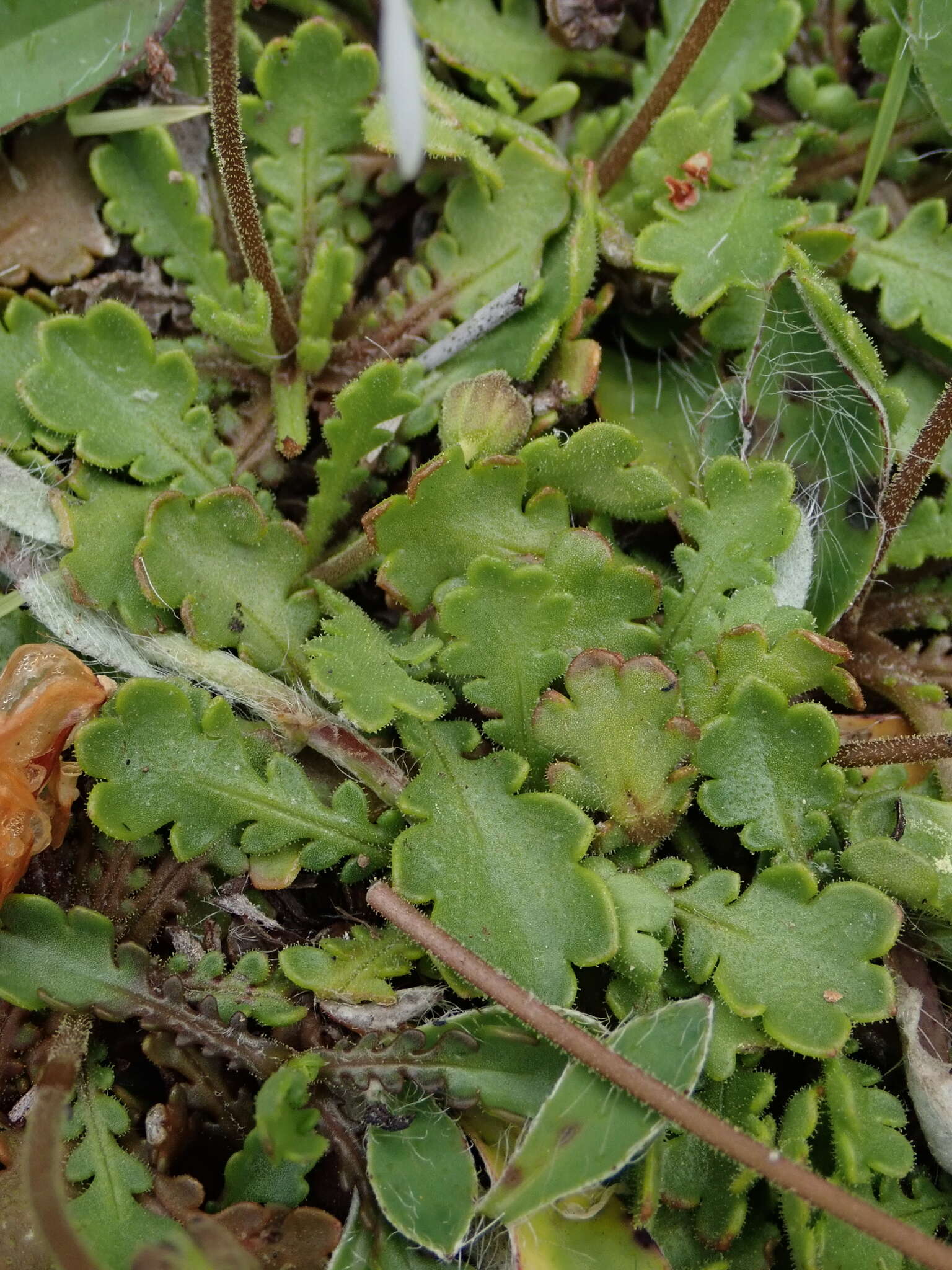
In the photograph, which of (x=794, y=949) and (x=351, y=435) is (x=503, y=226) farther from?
(x=794, y=949)

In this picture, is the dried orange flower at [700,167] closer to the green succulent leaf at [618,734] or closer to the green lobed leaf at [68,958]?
the green succulent leaf at [618,734]

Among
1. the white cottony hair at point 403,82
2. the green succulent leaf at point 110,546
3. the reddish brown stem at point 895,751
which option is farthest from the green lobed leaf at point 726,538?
the green succulent leaf at point 110,546

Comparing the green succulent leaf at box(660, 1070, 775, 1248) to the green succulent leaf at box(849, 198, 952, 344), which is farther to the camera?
the green succulent leaf at box(849, 198, 952, 344)

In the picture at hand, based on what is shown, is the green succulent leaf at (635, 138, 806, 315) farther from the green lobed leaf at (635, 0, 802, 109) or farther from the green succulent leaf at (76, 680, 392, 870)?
the green succulent leaf at (76, 680, 392, 870)

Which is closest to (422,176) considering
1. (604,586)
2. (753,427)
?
(753,427)

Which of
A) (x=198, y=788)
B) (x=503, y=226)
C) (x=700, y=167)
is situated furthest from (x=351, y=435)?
(x=700, y=167)

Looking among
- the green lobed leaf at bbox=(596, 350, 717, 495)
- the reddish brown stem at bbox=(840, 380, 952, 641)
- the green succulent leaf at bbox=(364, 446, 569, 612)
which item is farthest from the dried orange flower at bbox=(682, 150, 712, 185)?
the green succulent leaf at bbox=(364, 446, 569, 612)
